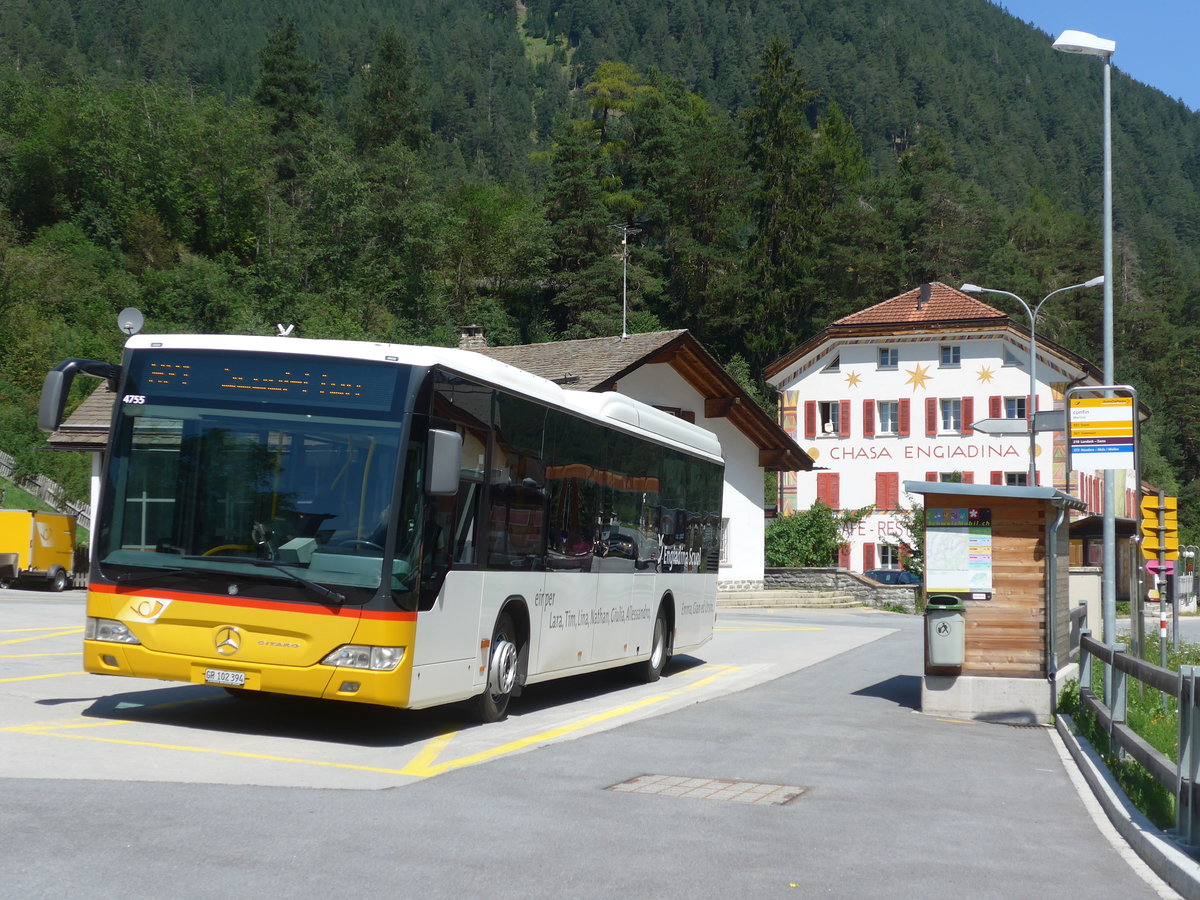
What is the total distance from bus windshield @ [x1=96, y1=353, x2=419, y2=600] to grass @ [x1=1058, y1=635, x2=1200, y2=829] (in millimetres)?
5066

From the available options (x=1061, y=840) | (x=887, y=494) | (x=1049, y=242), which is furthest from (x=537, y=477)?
(x=1049, y=242)

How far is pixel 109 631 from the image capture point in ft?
32.7

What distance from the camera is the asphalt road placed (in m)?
6.11

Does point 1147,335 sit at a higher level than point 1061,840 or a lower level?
higher

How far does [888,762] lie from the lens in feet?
35.0

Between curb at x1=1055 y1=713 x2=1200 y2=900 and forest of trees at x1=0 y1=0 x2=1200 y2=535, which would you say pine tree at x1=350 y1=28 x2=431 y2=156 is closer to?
forest of trees at x1=0 y1=0 x2=1200 y2=535

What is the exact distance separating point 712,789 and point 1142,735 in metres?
4.05

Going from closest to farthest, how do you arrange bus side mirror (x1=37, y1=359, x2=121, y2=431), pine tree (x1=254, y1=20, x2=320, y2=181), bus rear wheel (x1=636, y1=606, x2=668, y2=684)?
bus side mirror (x1=37, y1=359, x2=121, y2=431), bus rear wheel (x1=636, y1=606, x2=668, y2=684), pine tree (x1=254, y1=20, x2=320, y2=181)

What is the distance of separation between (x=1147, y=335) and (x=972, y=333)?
41.2 m

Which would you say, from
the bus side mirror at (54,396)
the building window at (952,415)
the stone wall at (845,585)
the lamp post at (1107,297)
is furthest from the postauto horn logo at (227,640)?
the building window at (952,415)

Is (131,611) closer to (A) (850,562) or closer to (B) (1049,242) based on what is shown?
(A) (850,562)

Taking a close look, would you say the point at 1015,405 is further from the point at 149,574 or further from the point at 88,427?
the point at 149,574

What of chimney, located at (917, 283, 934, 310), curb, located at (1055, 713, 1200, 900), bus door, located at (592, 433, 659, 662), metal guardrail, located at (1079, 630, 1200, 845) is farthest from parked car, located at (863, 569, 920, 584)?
metal guardrail, located at (1079, 630, 1200, 845)

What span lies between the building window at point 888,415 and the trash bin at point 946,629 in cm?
4619
